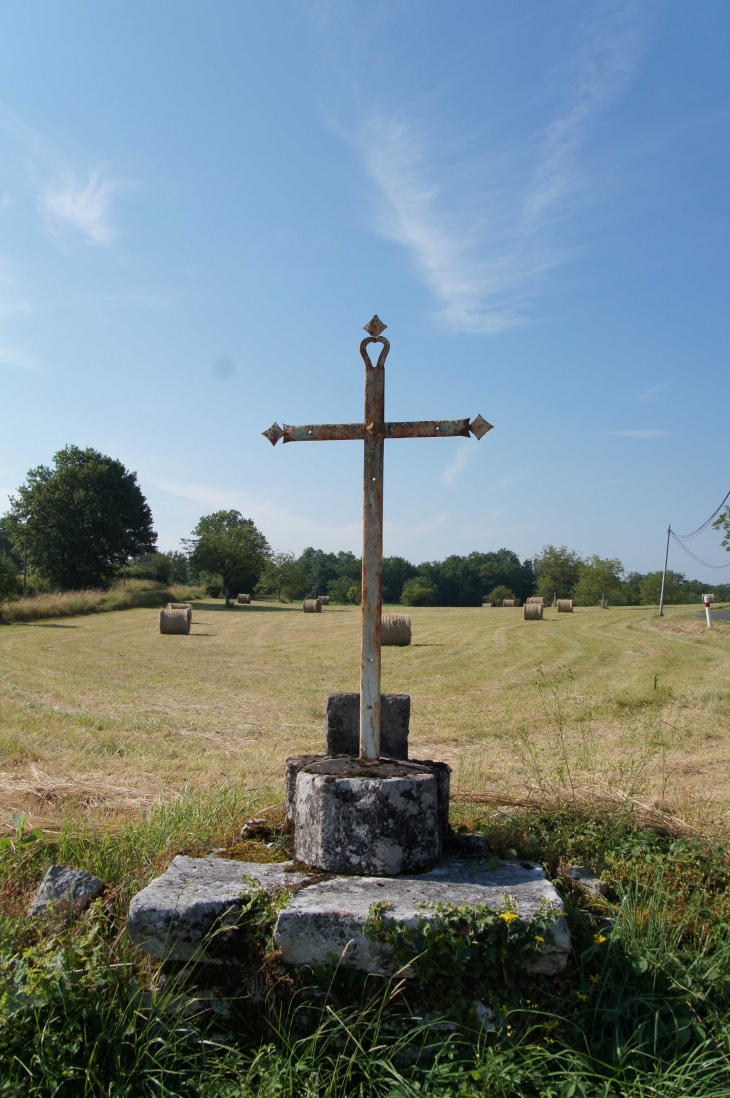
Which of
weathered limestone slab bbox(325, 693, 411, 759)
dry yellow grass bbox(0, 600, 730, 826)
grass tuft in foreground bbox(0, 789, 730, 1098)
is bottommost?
dry yellow grass bbox(0, 600, 730, 826)

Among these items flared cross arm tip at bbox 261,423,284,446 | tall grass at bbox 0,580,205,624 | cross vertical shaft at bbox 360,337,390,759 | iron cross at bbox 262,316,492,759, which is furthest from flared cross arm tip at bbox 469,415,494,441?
tall grass at bbox 0,580,205,624

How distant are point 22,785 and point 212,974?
2874 mm

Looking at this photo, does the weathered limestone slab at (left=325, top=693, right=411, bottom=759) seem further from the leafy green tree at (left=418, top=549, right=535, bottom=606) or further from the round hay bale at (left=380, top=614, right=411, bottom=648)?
the leafy green tree at (left=418, top=549, right=535, bottom=606)

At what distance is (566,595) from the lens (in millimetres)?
65375

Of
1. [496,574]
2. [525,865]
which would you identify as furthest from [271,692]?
[496,574]

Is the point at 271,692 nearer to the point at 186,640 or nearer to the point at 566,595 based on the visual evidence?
the point at 186,640

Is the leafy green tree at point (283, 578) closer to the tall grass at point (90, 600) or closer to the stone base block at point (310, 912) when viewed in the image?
the tall grass at point (90, 600)

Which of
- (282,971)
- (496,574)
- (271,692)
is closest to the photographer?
(282,971)

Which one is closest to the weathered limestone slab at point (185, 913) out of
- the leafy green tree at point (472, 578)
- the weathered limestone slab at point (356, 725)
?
the weathered limestone slab at point (356, 725)

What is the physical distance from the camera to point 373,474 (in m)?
3.33

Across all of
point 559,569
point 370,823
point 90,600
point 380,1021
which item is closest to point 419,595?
point 559,569

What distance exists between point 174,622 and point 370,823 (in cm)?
2350

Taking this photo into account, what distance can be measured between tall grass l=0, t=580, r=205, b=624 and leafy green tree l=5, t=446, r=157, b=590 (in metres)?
3.12

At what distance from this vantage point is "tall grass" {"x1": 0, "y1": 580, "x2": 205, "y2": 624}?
29.8 metres
